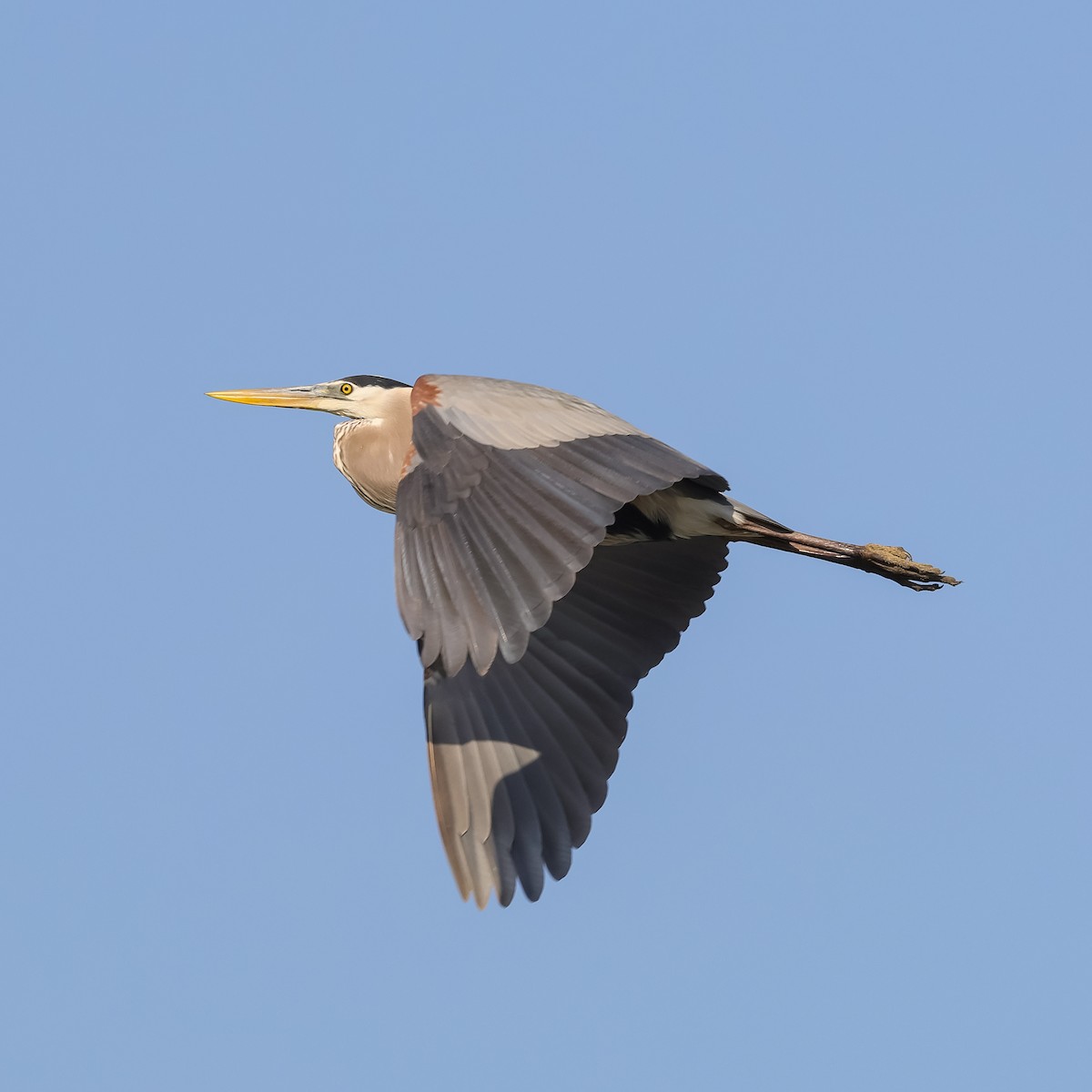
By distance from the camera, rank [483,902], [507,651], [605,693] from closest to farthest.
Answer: [507,651] → [483,902] → [605,693]

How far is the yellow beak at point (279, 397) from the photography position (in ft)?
25.3

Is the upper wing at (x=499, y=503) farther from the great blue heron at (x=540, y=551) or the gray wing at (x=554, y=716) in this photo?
the gray wing at (x=554, y=716)

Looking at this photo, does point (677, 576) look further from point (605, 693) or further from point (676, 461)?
point (676, 461)

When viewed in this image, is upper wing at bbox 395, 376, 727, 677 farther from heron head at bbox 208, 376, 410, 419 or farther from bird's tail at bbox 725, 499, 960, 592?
heron head at bbox 208, 376, 410, 419

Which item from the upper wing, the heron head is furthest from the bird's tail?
the heron head

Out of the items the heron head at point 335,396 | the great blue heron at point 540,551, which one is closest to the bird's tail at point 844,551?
the great blue heron at point 540,551

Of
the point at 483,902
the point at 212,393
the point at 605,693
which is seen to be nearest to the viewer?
the point at 483,902

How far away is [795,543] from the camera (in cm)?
707

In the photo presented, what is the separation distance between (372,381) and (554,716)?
1659 mm

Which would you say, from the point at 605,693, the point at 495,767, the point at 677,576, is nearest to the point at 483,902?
the point at 495,767

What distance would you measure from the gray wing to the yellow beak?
1.42 metres

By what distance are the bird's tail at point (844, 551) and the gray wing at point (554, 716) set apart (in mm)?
255

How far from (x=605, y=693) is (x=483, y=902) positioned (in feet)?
3.49

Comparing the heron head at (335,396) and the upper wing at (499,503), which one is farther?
the heron head at (335,396)
